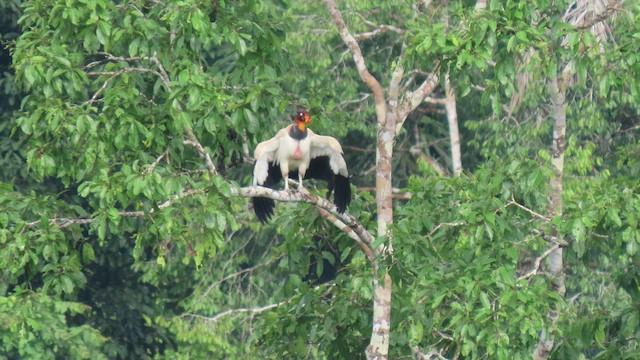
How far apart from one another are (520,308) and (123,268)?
37.9 feet

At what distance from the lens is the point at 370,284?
1112cm

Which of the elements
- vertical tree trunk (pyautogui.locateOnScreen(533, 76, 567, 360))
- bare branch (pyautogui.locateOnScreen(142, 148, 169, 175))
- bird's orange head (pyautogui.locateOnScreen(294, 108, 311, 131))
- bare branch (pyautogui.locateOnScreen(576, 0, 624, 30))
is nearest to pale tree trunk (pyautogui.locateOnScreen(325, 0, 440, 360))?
bird's orange head (pyautogui.locateOnScreen(294, 108, 311, 131))

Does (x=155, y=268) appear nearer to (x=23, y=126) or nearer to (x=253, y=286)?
(x=253, y=286)

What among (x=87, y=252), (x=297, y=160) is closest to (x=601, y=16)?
(x=297, y=160)

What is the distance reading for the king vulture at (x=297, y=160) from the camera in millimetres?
11484

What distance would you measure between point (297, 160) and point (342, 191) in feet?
1.60

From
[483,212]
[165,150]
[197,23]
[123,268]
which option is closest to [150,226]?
[165,150]

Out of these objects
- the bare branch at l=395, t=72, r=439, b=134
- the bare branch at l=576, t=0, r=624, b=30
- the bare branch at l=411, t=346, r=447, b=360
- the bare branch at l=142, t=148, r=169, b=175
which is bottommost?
the bare branch at l=411, t=346, r=447, b=360

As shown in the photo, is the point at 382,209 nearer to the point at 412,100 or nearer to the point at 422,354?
the point at 412,100

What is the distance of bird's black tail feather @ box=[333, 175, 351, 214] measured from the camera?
1134 centimetres

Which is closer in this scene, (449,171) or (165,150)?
(165,150)

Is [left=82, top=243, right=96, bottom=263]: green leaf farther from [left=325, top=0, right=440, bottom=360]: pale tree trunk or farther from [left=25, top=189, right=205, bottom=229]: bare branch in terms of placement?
[left=325, top=0, right=440, bottom=360]: pale tree trunk

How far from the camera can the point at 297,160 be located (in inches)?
463

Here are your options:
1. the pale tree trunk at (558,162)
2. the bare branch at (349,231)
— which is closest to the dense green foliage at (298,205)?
the bare branch at (349,231)
